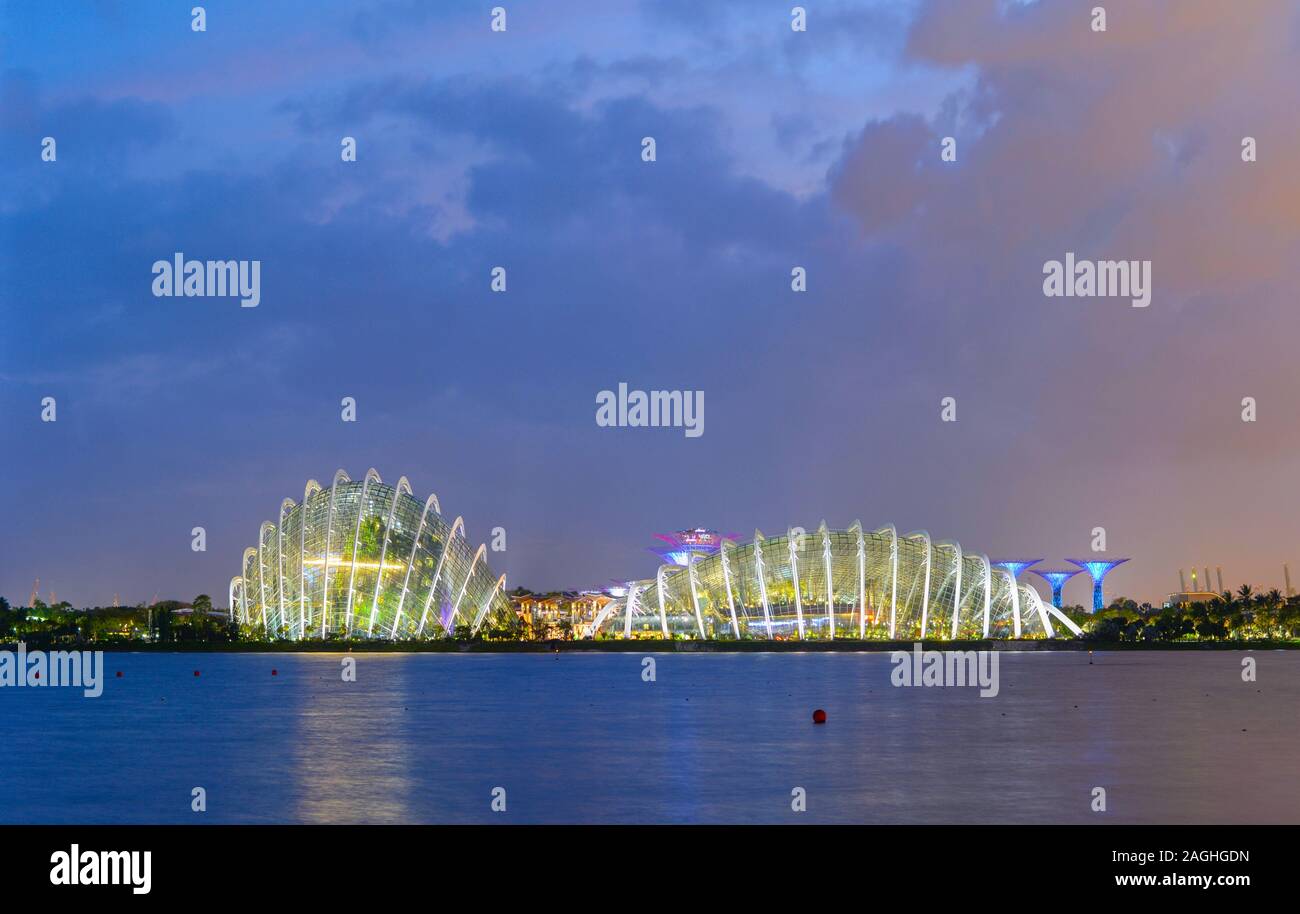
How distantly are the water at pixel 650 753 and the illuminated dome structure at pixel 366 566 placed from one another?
42.3 meters

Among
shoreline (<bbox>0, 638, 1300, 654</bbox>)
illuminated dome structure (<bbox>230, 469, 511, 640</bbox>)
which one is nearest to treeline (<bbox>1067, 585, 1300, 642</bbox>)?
shoreline (<bbox>0, 638, 1300, 654</bbox>)

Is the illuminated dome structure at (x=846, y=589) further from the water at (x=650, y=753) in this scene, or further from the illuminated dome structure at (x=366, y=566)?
the water at (x=650, y=753)

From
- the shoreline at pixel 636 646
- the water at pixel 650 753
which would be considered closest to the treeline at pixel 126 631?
the shoreline at pixel 636 646

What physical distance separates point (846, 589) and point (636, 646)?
24027 mm

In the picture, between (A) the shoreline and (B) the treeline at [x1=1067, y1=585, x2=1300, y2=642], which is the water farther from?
(B) the treeline at [x1=1067, y1=585, x2=1300, y2=642]

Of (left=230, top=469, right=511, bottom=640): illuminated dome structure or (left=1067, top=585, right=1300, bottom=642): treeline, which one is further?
(left=1067, top=585, right=1300, bottom=642): treeline

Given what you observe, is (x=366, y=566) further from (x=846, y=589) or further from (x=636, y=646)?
(x=846, y=589)

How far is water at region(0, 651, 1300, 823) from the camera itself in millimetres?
31594

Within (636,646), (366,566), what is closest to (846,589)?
(636,646)

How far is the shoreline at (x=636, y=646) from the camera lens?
127m

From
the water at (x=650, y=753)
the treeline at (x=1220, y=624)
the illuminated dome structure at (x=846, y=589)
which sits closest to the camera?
the water at (x=650, y=753)

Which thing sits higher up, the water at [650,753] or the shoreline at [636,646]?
the water at [650,753]

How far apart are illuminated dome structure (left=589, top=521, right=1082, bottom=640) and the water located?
51319mm

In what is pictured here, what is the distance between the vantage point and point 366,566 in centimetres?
12488
